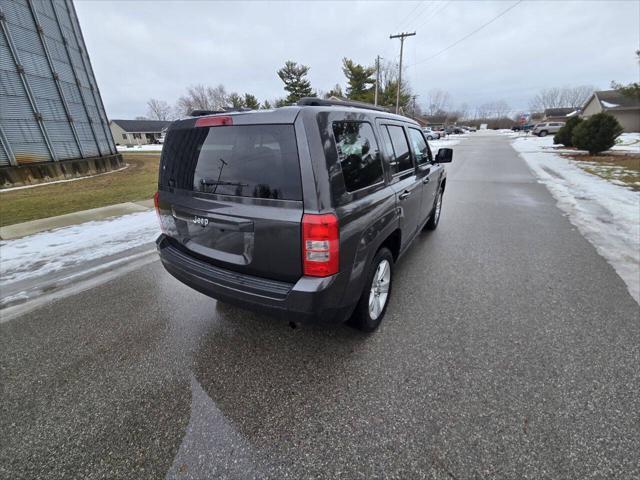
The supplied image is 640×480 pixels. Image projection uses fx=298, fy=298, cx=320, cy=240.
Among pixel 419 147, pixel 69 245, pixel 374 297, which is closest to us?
pixel 374 297

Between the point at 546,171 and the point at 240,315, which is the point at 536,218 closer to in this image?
the point at 240,315

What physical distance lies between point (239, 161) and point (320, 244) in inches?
33.9

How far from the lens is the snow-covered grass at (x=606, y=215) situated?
4.00 m

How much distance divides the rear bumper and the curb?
216 inches

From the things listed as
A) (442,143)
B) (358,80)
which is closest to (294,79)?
(358,80)

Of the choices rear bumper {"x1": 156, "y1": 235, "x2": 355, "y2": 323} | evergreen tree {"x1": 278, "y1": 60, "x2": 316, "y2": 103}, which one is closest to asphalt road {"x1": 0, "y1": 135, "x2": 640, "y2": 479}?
rear bumper {"x1": 156, "y1": 235, "x2": 355, "y2": 323}

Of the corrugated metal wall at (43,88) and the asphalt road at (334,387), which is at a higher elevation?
the corrugated metal wall at (43,88)

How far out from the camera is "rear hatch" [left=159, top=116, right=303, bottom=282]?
6.41 ft

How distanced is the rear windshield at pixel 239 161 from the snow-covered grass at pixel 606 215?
3.89m

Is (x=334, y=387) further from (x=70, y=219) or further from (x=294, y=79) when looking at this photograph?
(x=294, y=79)

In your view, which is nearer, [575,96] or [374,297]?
[374,297]

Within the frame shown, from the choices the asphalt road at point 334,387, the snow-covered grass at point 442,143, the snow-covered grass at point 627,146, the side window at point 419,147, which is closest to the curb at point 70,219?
the asphalt road at point 334,387

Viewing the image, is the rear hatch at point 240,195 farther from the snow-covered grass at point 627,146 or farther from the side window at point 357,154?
the snow-covered grass at point 627,146

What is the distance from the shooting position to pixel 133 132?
216 ft
